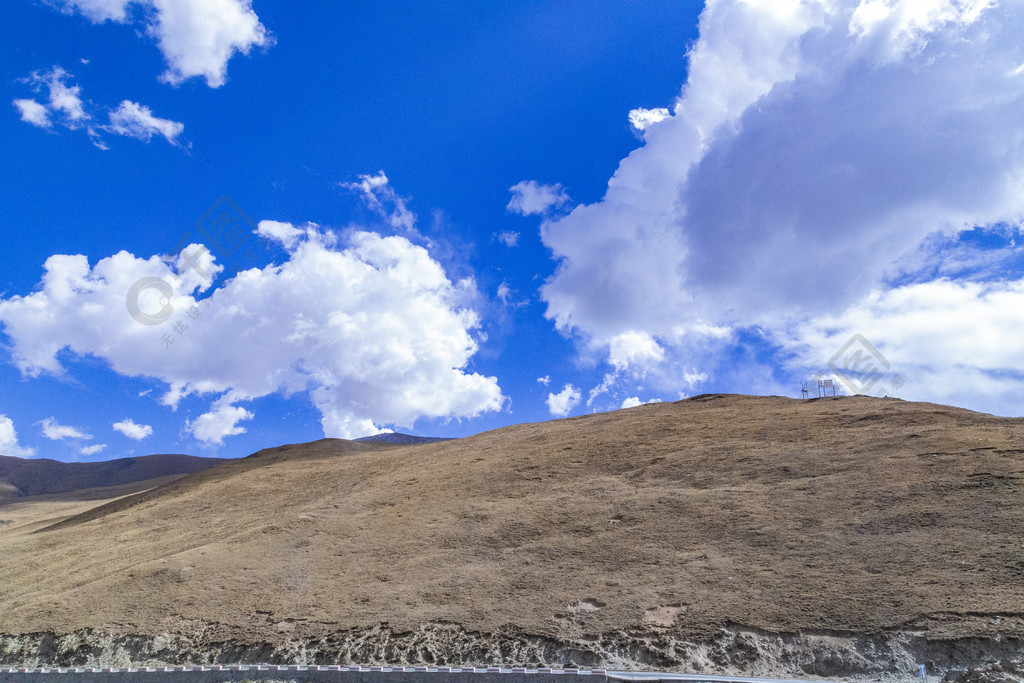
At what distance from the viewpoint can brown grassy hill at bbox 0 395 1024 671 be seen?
682 inches

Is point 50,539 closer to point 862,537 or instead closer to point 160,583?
point 160,583

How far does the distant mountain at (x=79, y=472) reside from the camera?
107 metres

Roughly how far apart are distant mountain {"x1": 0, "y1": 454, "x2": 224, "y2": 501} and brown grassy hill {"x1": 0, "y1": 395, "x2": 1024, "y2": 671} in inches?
3298

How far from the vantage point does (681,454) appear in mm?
30188

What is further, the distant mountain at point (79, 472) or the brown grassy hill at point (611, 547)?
the distant mountain at point (79, 472)

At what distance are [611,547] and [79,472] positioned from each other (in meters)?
125

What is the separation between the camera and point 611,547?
22.3 meters

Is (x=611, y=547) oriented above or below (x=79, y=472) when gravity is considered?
below

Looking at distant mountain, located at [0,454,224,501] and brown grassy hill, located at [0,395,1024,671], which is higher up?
distant mountain, located at [0,454,224,501]

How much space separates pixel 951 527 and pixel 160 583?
27123 mm

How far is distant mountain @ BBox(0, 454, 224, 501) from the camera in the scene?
10744 centimetres

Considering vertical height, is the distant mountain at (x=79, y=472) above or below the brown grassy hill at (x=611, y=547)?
above

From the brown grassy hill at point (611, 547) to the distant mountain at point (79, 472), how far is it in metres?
83.8

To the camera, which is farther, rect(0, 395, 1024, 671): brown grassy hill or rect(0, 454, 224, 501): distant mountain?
rect(0, 454, 224, 501): distant mountain
